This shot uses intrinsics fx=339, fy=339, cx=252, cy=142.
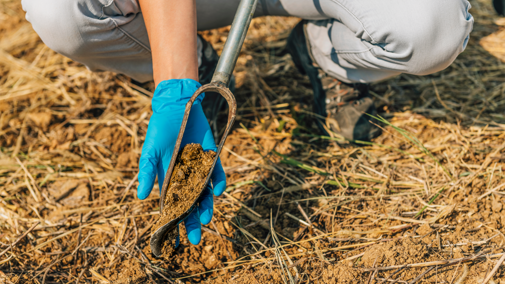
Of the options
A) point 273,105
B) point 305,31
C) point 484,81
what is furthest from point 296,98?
point 484,81

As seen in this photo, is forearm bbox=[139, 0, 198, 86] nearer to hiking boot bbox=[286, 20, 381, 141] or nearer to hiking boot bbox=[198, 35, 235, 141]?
hiking boot bbox=[198, 35, 235, 141]

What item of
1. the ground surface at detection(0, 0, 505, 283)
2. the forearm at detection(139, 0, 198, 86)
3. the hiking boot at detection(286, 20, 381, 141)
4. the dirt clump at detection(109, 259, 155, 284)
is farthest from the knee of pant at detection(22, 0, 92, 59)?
the hiking boot at detection(286, 20, 381, 141)

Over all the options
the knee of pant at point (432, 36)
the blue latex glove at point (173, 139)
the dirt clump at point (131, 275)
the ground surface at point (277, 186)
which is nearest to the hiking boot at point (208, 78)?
the ground surface at point (277, 186)

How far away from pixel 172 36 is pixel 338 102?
2.72 ft

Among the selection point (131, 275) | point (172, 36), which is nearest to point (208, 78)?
point (172, 36)

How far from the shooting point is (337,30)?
139 centimetres

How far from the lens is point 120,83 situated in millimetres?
1965

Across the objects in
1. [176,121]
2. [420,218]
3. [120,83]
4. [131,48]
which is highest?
[131,48]

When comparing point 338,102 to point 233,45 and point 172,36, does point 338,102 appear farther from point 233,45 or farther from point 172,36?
point 172,36

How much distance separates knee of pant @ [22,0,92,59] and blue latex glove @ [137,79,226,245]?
405mm

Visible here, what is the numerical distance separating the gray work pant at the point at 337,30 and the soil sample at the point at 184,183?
1.91 ft

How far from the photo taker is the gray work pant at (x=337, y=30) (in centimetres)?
116

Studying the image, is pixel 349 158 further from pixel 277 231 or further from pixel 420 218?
pixel 277 231

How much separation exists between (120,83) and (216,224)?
115 cm
